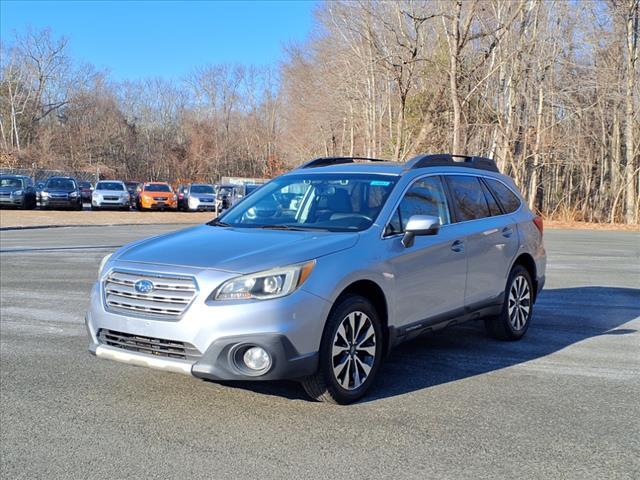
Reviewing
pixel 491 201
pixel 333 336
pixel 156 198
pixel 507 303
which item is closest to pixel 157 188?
pixel 156 198

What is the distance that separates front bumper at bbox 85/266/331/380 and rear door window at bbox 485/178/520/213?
11.0 feet

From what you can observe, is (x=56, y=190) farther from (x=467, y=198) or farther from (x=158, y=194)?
(x=467, y=198)

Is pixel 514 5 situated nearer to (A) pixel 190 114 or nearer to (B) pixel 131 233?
(B) pixel 131 233

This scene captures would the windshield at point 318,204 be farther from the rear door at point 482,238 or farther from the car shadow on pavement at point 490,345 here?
the car shadow on pavement at point 490,345

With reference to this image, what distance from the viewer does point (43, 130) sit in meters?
77.1

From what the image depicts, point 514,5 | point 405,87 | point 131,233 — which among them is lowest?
point 131,233

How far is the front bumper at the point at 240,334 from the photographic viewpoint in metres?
4.32

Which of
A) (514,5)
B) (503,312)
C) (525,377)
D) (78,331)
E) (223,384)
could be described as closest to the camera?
(223,384)

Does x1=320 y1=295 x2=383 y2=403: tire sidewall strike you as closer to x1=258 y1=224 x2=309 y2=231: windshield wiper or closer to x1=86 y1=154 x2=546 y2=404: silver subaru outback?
x1=86 y1=154 x2=546 y2=404: silver subaru outback

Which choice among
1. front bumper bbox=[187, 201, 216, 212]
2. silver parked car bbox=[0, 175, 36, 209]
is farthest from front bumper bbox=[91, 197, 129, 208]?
front bumper bbox=[187, 201, 216, 212]

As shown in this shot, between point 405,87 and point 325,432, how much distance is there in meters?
31.8

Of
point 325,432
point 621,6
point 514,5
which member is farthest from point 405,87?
point 325,432

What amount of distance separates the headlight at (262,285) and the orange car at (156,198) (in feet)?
115

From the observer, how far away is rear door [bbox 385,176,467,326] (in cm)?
532
